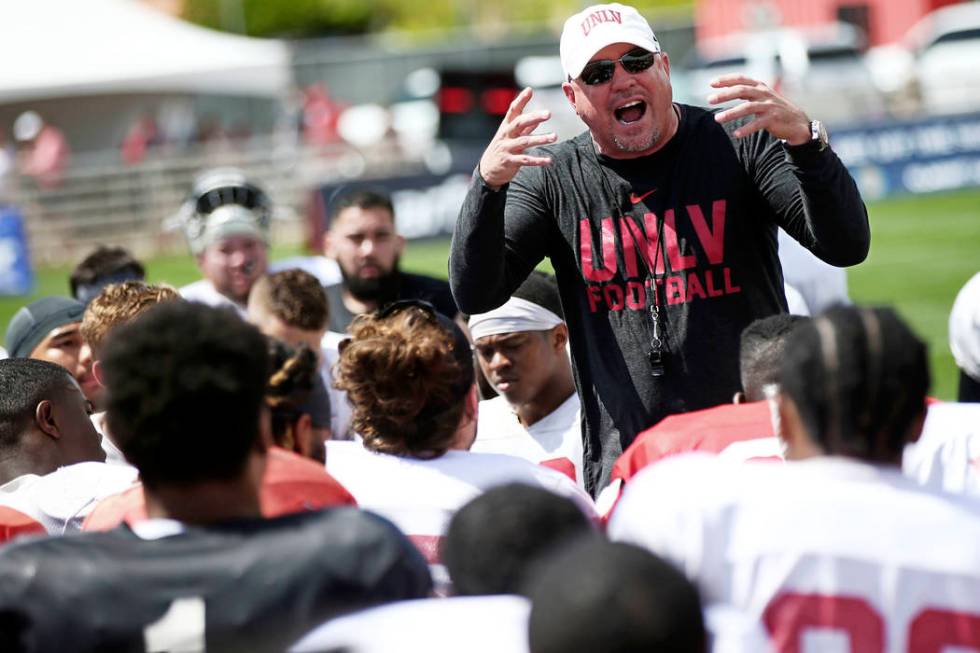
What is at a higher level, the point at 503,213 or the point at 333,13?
the point at 333,13

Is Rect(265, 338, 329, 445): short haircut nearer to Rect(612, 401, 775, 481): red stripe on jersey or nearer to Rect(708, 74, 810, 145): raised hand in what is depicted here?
Rect(612, 401, 775, 481): red stripe on jersey

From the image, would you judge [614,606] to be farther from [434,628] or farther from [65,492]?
[65,492]

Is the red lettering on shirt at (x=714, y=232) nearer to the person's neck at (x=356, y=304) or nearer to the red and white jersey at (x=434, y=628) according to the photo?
the red and white jersey at (x=434, y=628)

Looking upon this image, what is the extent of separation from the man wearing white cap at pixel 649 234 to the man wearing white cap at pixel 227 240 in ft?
10.8

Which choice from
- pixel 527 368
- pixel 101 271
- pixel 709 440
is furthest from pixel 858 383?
pixel 101 271

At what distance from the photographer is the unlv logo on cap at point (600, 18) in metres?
4.32

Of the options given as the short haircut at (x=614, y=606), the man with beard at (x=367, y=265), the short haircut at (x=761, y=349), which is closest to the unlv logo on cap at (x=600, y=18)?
the short haircut at (x=761, y=349)

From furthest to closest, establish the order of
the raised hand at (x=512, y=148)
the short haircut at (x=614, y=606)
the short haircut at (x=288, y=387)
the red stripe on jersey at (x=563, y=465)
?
the red stripe on jersey at (x=563, y=465)
the raised hand at (x=512, y=148)
the short haircut at (x=288, y=387)
the short haircut at (x=614, y=606)

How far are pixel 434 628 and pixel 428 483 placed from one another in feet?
3.55

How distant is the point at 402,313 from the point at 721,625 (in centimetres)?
167

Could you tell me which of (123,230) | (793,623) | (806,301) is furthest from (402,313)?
(123,230)

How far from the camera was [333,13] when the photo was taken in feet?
184

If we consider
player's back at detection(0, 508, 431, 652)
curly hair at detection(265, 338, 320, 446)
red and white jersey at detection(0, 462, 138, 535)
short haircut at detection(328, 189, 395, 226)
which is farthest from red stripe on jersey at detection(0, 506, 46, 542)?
short haircut at detection(328, 189, 395, 226)

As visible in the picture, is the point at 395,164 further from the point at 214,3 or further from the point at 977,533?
the point at 214,3
